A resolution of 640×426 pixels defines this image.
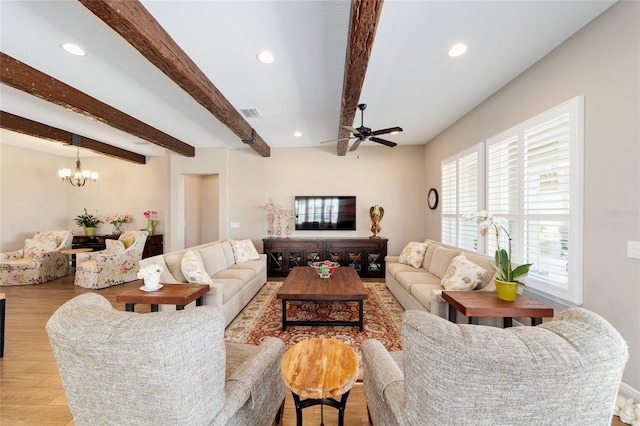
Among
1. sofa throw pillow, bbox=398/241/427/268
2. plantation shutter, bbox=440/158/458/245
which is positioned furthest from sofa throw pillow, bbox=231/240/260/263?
plantation shutter, bbox=440/158/458/245

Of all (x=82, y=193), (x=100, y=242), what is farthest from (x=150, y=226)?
(x=82, y=193)

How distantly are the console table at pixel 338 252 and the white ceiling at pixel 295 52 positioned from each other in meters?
2.48

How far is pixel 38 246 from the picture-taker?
509cm

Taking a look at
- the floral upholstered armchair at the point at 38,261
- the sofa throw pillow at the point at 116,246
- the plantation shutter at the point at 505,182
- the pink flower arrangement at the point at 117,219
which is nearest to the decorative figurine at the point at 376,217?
the plantation shutter at the point at 505,182

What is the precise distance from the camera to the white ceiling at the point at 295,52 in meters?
1.89

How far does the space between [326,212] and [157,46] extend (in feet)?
13.7

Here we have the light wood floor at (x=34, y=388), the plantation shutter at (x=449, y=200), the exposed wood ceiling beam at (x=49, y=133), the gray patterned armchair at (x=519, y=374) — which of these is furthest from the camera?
the plantation shutter at (x=449, y=200)

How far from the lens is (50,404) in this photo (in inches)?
74.2

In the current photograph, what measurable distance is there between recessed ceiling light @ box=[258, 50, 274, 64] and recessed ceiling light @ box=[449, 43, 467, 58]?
5.51ft

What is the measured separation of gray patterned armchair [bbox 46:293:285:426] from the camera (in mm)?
843

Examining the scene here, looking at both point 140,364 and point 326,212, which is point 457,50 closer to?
point 140,364

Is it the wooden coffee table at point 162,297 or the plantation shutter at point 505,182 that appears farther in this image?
the plantation shutter at point 505,182

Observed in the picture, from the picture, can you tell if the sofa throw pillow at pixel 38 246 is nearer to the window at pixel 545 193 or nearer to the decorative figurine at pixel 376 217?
the decorative figurine at pixel 376 217

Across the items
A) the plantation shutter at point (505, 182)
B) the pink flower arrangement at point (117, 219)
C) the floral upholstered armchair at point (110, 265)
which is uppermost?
the plantation shutter at point (505, 182)
